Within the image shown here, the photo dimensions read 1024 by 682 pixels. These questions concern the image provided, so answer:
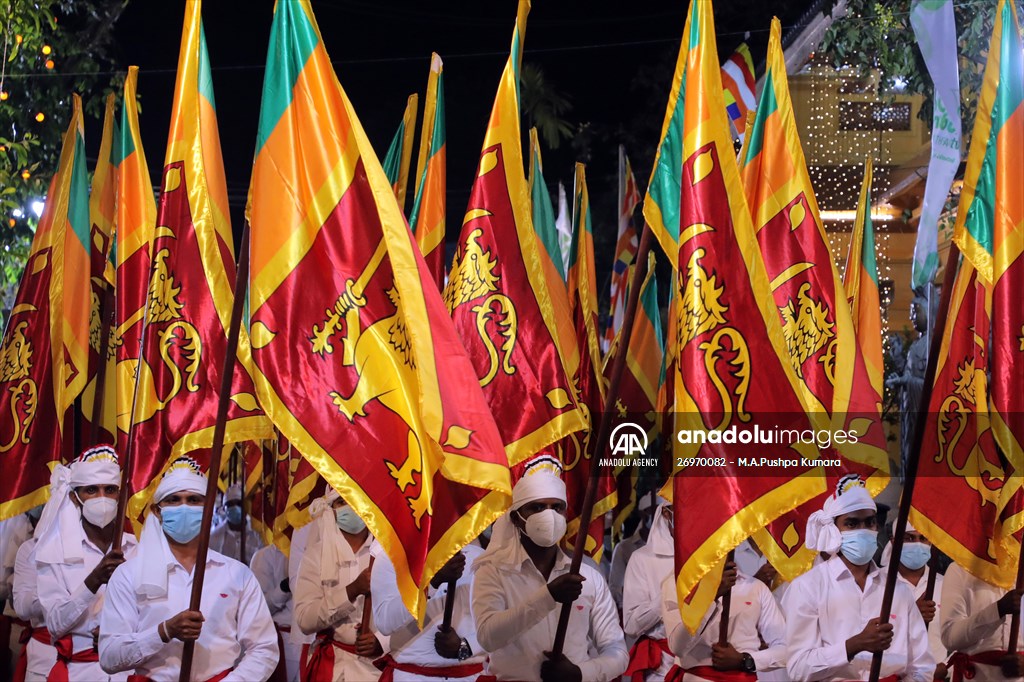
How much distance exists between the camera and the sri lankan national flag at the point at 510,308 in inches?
288

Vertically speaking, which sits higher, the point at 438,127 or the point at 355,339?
the point at 438,127

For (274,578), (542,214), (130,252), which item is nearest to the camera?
(130,252)

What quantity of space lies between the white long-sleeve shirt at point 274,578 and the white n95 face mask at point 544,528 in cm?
401

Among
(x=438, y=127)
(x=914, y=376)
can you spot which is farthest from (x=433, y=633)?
(x=914, y=376)

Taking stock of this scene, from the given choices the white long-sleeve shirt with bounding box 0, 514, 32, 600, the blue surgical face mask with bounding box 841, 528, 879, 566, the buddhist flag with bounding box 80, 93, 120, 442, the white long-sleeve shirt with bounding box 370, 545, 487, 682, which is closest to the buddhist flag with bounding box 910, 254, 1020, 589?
the blue surgical face mask with bounding box 841, 528, 879, 566

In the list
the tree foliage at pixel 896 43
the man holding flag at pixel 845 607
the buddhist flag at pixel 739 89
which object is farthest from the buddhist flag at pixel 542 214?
the buddhist flag at pixel 739 89

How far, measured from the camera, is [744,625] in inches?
299

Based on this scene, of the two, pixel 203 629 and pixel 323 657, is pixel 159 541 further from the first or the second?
pixel 323 657

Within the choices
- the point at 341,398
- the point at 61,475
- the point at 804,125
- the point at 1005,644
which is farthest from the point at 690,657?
the point at 804,125

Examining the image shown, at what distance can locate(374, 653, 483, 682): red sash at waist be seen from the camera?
7.07 meters

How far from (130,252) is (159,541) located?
6.41 feet

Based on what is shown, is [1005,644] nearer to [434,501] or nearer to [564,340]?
[564,340]

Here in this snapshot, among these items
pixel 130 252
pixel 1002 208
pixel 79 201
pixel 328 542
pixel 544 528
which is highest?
pixel 79 201

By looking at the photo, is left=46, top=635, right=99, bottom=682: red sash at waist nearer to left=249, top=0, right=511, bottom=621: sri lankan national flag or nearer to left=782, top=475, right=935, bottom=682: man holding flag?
left=249, top=0, right=511, bottom=621: sri lankan national flag
